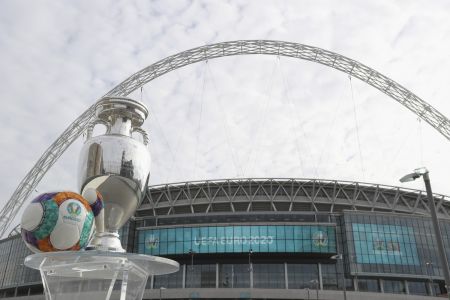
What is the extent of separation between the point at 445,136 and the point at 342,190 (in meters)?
19.4

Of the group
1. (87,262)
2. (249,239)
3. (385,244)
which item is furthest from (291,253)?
(87,262)

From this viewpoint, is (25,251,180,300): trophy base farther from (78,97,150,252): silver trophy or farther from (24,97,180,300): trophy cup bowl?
(78,97,150,252): silver trophy

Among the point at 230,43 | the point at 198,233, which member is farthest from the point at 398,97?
the point at 198,233

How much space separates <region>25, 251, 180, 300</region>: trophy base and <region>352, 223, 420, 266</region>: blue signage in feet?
174

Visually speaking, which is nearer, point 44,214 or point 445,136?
point 44,214

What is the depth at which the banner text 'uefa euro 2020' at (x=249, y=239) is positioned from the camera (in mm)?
59344

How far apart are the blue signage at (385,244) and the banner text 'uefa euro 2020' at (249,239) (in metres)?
3.63

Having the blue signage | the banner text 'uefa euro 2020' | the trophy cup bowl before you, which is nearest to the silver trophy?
the trophy cup bowl

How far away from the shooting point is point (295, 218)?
2432 inches

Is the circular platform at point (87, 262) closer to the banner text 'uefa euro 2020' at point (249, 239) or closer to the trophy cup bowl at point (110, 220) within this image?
the trophy cup bowl at point (110, 220)

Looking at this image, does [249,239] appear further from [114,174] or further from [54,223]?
[54,223]

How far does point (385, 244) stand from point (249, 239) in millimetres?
18667

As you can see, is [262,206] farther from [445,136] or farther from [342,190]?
Result: [445,136]

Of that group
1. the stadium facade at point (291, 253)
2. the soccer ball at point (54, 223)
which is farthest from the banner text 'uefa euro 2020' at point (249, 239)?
the soccer ball at point (54, 223)
